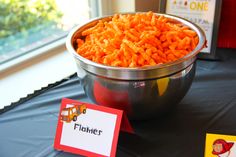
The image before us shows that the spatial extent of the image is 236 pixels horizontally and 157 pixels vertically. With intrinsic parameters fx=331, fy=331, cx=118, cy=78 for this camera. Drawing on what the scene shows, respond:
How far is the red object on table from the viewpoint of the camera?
1.11 m

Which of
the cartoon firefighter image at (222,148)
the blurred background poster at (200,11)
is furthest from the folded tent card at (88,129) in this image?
the blurred background poster at (200,11)

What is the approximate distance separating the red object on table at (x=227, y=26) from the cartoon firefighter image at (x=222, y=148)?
58cm

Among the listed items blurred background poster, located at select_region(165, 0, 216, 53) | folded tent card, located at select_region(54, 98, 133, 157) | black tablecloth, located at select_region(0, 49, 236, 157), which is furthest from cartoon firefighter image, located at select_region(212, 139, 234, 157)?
blurred background poster, located at select_region(165, 0, 216, 53)

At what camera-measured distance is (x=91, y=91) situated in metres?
0.78

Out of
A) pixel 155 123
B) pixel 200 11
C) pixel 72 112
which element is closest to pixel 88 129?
pixel 72 112

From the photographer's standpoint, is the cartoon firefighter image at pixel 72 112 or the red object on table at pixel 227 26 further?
the red object on table at pixel 227 26

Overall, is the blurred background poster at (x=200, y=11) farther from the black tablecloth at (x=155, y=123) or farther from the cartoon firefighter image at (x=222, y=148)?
the cartoon firefighter image at (x=222, y=148)

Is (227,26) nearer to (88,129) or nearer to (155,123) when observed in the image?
(155,123)

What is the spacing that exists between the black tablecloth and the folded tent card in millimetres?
40

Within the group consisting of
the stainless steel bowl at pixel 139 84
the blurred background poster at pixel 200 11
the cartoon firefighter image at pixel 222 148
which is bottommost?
the cartoon firefighter image at pixel 222 148

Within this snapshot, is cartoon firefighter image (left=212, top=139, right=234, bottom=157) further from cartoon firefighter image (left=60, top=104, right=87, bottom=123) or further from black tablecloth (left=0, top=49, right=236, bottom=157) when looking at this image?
cartoon firefighter image (left=60, top=104, right=87, bottom=123)

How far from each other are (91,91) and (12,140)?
231 millimetres

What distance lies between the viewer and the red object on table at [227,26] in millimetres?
1109

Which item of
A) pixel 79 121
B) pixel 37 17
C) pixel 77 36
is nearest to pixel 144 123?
pixel 79 121
